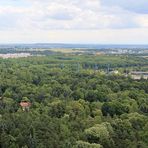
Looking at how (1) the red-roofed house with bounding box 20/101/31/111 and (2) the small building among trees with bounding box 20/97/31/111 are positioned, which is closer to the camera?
(1) the red-roofed house with bounding box 20/101/31/111

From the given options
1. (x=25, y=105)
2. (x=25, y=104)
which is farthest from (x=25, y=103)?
(x=25, y=105)

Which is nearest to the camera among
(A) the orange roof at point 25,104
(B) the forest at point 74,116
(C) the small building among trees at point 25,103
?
(B) the forest at point 74,116

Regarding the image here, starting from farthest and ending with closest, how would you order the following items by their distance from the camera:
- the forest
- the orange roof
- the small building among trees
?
the orange roof < the small building among trees < the forest

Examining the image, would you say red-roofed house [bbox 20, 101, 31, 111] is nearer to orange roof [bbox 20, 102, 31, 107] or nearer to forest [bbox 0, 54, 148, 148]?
orange roof [bbox 20, 102, 31, 107]

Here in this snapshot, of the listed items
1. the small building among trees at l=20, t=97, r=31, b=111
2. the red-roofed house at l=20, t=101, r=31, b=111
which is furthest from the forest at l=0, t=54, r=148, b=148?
the red-roofed house at l=20, t=101, r=31, b=111

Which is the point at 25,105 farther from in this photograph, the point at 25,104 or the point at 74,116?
the point at 74,116

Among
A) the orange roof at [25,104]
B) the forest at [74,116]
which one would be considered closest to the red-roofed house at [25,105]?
the orange roof at [25,104]

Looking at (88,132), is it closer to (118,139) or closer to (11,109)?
(118,139)

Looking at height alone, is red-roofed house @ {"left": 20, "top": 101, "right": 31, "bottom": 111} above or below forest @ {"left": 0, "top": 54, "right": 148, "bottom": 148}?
below

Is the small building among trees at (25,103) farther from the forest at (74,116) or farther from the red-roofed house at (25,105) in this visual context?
the forest at (74,116)

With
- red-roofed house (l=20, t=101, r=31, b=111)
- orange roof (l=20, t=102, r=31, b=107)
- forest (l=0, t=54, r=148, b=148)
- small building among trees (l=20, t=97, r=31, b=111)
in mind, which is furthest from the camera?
orange roof (l=20, t=102, r=31, b=107)

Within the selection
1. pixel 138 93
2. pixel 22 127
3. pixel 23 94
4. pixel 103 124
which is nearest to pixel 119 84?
pixel 138 93
